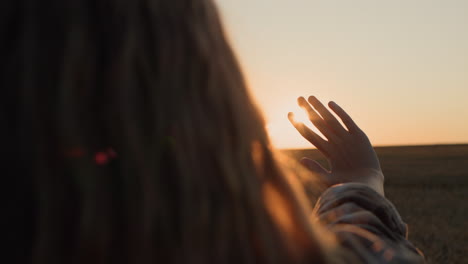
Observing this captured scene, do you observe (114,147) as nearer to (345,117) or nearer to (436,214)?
(345,117)

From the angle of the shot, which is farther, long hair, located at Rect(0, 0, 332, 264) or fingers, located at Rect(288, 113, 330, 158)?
fingers, located at Rect(288, 113, 330, 158)

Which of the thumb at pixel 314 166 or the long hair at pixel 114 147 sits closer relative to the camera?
the long hair at pixel 114 147

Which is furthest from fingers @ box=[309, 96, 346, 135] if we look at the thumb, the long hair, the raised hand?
the long hair

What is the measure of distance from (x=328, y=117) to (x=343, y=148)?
86 mm

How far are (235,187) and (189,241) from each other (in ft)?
0.29

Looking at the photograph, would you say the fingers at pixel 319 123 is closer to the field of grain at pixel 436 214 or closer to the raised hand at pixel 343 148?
the raised hand at pixel 343 148

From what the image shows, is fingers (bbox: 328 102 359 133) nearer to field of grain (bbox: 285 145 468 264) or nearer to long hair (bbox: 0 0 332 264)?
field of grain (bbox: 285 145 468 264)

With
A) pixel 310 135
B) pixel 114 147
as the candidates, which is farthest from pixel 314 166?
pixel 114 147

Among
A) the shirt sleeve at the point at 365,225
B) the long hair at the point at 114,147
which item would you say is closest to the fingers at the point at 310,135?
the shirt sleeve at the point at 365,225

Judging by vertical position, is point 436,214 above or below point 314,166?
below

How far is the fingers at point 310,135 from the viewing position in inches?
51.5

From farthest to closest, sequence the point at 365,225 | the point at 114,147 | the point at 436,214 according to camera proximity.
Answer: the point at 436,214 → the point at 365,225 → the point at 114,147

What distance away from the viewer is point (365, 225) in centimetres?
90

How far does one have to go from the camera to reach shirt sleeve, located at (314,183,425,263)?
0.82 metres
